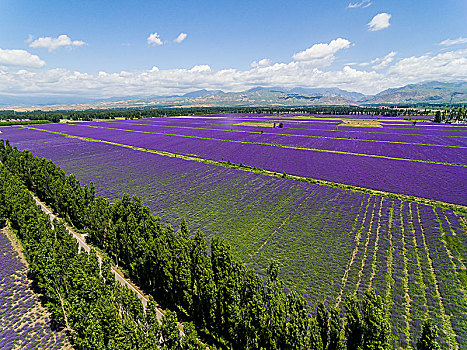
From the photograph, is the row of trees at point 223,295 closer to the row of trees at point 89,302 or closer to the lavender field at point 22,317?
the row of trees at point 89,302

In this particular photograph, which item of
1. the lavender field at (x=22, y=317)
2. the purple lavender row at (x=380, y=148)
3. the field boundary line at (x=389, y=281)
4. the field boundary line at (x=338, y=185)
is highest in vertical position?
the purple lavender row at (x=380, y=148)

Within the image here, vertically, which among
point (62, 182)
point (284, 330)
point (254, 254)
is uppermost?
point (62, 182)

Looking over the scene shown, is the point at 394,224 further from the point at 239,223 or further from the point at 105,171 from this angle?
the point at 105,171

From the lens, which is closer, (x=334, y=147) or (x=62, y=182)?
(x=62, y=182)

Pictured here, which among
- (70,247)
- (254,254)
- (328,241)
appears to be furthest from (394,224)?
(70,247)

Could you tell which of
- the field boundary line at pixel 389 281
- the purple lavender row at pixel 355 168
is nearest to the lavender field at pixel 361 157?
the purple lavender row at pixel 355 168

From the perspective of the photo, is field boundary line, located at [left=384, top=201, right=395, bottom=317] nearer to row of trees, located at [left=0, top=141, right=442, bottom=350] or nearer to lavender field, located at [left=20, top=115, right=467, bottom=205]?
row of trees, located at [left=0, top=141, right=442, bottom=350]

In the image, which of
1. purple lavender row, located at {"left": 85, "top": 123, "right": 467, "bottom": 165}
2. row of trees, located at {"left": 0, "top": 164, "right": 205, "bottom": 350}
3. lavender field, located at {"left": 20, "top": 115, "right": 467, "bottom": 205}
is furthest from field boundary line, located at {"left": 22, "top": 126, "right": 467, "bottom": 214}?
row of trees, located at {"left": 0, "top": 164, "right": 205, "bottom": 350}
